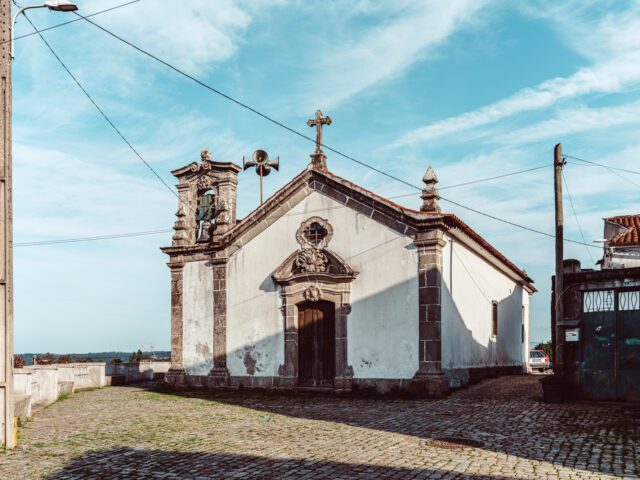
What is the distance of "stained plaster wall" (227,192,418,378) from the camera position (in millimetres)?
16797

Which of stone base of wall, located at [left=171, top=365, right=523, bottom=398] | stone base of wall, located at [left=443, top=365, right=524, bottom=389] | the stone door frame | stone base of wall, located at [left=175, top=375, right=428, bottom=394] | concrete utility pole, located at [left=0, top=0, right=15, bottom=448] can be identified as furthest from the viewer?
the stone door frame

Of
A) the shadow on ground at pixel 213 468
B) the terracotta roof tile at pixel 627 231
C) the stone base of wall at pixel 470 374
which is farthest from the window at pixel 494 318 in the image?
the shadow on ground at pixel 213 468

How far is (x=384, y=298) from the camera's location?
56.1 ft

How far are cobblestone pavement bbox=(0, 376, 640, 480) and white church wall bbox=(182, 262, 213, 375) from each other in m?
4.10

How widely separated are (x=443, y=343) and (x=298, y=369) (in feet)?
14.0

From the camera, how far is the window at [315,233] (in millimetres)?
18328

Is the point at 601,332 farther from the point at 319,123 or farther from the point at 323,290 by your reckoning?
the point at 319,123

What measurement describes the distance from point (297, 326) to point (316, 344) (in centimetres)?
76

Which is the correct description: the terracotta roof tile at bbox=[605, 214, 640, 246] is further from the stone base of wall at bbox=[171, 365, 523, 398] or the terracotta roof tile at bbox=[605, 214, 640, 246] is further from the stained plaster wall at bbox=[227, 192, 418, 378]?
the stained plaster wall at bbox=[227, 192, 418, 378]

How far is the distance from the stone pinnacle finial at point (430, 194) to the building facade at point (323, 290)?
1.2 inches

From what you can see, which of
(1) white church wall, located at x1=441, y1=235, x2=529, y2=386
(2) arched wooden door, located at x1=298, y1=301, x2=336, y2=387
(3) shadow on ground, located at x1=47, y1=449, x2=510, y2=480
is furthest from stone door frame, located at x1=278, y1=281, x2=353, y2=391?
(3) shadow on ground, located at x1=47, y1=449, x2=510, y2=480

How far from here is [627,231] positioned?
24375 mm

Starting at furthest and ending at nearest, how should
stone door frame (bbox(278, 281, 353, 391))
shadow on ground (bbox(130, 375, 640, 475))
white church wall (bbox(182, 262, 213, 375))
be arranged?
1. white church wall (bbox(182, 262, 213, 375))
2. stone door frame (bbox(278, 281, 353, 391))
3. shadow on ground (bbox(130, 375, 640, 475))

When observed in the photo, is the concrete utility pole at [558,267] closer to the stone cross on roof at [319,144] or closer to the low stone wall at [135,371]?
the stone cross on roof at [319,144]
